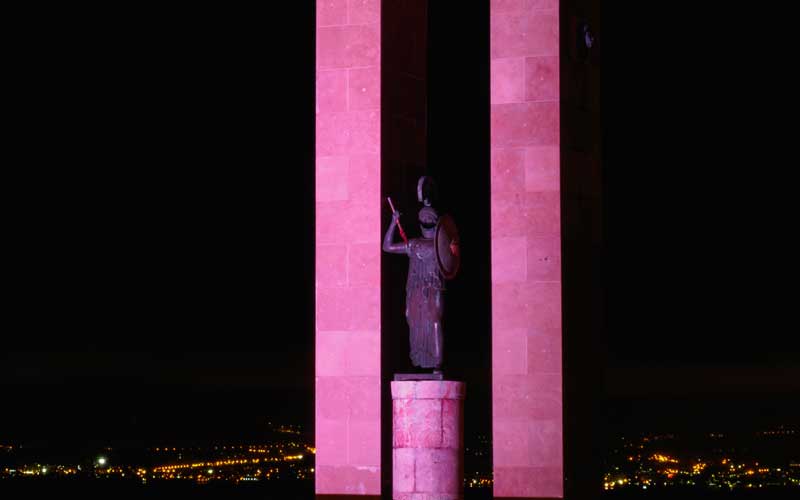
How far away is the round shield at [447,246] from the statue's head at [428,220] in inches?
7.5

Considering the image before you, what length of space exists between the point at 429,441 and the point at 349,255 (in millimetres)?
4637

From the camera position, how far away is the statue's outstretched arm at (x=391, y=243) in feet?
104

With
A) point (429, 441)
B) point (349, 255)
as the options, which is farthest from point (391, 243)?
point (429, 441)

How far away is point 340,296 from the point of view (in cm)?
3309

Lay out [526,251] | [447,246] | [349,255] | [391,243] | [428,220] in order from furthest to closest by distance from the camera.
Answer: [349,255] → [526,251] → [391,243] → [428,220] → [447,246]

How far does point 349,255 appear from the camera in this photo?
33.1 metres

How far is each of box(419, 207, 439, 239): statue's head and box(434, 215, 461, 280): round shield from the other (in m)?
0.19

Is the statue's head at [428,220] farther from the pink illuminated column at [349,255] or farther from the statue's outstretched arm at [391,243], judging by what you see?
the pink illuminated column at [349,255]

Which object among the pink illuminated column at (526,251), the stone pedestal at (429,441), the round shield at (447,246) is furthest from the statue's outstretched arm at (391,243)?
the stone pedestal at (429,441)

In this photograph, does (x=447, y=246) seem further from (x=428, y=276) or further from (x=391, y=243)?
(x=391, y=243)
